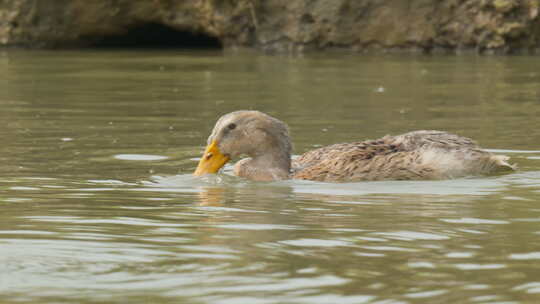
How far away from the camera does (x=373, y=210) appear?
7.86 meters

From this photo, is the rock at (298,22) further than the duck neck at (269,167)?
Yes

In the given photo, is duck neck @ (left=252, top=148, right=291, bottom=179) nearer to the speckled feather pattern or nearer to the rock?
the speckled feather pattern

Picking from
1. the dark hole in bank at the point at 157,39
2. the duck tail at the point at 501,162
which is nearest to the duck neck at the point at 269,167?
the duck tail at the point at 501,162

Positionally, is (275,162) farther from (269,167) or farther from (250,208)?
(250,208)

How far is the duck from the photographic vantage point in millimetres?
9531

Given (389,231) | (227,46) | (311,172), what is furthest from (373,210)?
(227,46)

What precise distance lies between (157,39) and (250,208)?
74.4 feet

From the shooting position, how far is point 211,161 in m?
9.74

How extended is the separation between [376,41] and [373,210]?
18.5 m

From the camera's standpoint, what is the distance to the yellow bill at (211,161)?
966 centimetres

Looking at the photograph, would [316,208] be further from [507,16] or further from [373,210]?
[507,16]

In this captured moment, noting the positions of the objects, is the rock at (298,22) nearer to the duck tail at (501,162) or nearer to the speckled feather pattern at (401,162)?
the duck tail at (501,162)

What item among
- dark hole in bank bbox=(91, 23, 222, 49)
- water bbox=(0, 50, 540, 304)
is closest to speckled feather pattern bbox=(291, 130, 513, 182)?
water bbox=(0, 50, 540, 304)

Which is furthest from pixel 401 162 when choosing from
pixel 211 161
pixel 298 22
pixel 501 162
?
pixel 298 22
